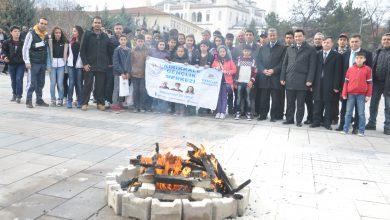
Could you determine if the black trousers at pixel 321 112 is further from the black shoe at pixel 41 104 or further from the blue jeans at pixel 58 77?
the black shoe at pixel 41 104

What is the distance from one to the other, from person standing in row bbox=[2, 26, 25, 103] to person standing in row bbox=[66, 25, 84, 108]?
1.55 meters

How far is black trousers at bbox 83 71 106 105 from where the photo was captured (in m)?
10.5


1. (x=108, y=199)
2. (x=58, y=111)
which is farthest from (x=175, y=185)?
(x=58, y=111)

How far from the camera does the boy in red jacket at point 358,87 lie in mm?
8961

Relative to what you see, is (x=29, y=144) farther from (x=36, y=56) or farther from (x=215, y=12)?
(x=215, y=12)

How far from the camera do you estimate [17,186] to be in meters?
4.62

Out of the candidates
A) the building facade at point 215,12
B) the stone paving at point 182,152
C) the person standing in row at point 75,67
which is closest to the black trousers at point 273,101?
the stone paving at point 182,152

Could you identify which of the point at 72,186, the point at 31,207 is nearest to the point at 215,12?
the point at 72,186

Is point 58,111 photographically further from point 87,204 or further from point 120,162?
point 87,204

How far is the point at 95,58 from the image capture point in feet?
34.1

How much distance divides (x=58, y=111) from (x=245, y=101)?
5043 mm

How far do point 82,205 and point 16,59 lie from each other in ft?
27.0

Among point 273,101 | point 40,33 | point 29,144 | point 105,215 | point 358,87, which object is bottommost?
point 105,215

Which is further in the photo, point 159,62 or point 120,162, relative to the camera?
point 159,62
